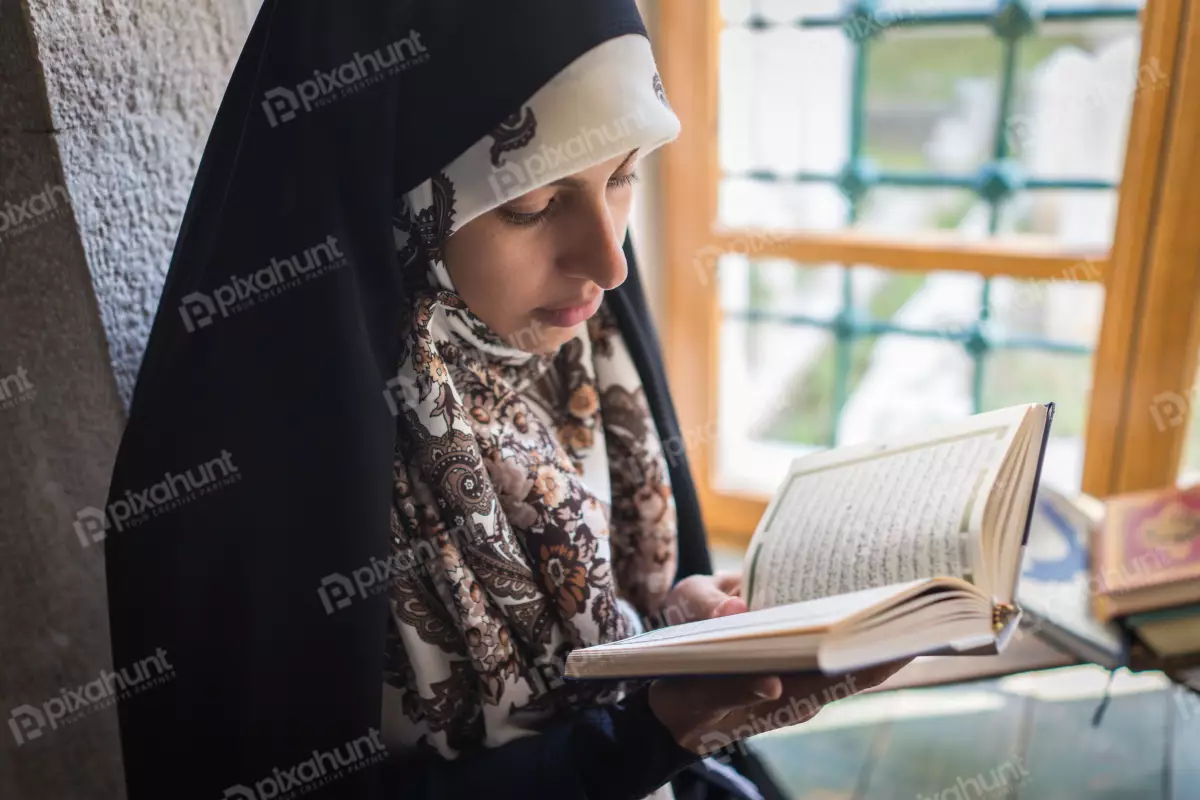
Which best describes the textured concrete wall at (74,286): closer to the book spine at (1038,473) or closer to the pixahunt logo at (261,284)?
the pixahunt logo at (261,284)

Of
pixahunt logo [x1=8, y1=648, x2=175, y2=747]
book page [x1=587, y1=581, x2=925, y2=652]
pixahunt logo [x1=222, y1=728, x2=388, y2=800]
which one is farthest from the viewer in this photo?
pixahunt logo [x1=8, y1=648, x2=175, y2=747]

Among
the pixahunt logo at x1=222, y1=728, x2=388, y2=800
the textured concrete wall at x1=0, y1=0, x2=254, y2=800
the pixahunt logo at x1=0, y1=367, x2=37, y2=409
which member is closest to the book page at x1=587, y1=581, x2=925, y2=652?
the pixahunt logo at x1=222, y1=728, x2=388, y2=800

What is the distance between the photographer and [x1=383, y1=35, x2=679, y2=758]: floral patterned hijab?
2.43ft

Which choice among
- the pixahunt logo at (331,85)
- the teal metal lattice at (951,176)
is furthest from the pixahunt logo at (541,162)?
the teal metal lattice at (951,176)

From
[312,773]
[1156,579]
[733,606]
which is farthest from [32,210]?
[1156,579]

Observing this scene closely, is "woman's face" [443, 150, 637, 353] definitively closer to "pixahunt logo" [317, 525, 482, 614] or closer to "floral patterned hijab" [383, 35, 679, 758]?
"floral patterned hijab" [383, 35, 679, 758]

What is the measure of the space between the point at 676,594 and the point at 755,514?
0.96 meters

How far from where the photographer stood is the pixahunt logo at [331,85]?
2.25 feet

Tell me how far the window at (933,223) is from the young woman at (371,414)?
960mm

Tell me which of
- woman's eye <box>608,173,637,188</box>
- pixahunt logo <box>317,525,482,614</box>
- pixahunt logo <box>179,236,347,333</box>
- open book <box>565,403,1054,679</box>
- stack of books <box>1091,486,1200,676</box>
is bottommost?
stack of books <box>1091,486,1200,676</box>

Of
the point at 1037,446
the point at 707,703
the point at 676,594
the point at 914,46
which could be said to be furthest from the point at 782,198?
the point at 707,703

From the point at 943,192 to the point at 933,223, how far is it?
0.20 feet

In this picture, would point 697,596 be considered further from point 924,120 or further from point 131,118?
point 924,120

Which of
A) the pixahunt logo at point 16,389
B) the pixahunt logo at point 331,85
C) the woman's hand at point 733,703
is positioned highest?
the pixahunt logo at point 331,85
